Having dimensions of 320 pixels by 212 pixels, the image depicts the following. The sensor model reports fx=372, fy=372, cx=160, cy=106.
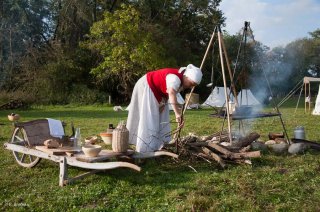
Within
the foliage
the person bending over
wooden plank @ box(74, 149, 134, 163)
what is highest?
the foliage

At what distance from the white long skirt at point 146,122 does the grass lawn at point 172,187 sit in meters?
0.28

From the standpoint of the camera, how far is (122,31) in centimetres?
1831

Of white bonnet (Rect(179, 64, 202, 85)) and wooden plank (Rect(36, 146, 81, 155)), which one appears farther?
white bonnet (Rect(179, 64, 202, 85))

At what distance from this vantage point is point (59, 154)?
4199 millimetres

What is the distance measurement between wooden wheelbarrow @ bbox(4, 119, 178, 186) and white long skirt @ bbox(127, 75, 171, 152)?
0.26 meters

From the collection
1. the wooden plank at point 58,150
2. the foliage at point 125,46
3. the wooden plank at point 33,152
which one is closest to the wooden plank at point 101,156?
the wooden plank at point 58,150

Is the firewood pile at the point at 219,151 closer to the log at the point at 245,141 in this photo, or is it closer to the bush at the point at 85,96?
the log at the point at 245,141

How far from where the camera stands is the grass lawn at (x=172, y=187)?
347 centimetres

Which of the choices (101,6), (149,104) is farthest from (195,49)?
(149,104)

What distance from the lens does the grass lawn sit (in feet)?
11.4

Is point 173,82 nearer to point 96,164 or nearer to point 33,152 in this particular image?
point 96,164

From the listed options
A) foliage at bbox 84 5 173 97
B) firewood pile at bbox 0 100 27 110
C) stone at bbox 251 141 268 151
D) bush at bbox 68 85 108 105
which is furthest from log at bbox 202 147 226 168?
bush at bbox 68 85 108 105

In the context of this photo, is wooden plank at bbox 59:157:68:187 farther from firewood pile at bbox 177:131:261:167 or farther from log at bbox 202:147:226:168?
log at bbox 202:147:226:168

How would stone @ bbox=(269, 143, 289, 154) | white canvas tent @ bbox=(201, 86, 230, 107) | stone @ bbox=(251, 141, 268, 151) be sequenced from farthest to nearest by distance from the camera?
white canvas tent @ bbox=(201, 86, 230, 107)
stone @ bbox=(251, 141, 268, 151)
stone @ bbox=(269, 143, 289, 154)
